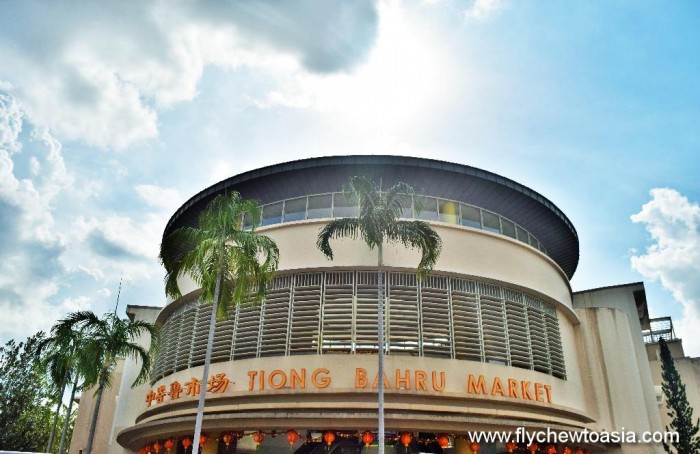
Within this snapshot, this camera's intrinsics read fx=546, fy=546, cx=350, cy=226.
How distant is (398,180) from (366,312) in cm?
686

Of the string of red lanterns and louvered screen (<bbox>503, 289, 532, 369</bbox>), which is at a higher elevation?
louvered screen (<bbox>503, 289, 532, 369</bbox>)

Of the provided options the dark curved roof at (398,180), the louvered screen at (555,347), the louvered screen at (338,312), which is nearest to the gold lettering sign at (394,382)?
the louvered screen at (338,312)

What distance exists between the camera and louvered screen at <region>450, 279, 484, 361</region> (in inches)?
879

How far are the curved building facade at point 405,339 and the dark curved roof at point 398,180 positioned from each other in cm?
7

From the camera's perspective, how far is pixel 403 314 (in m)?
22.2

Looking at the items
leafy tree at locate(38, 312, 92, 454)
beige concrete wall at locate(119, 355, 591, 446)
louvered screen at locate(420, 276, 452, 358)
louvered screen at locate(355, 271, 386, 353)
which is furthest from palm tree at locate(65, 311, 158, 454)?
louvered screen at locate(420, 276, 452, 358)

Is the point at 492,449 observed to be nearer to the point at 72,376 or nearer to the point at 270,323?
the point at 270,323

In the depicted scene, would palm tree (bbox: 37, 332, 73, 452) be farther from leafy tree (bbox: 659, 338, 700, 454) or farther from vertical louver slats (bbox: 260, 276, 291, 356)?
leafy tree (bbox: 659, 338, 700, 454)

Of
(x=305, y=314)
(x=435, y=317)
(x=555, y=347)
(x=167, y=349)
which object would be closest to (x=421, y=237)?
(x=435, y=317)

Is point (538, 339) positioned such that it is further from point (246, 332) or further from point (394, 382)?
point (246, 332)

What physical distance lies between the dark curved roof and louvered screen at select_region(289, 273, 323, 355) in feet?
15.9

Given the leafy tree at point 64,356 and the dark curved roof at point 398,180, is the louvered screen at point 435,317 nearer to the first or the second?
the dark curved roof at point 398,180

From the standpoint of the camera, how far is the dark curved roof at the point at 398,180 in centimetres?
2497

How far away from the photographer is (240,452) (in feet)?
91.7
